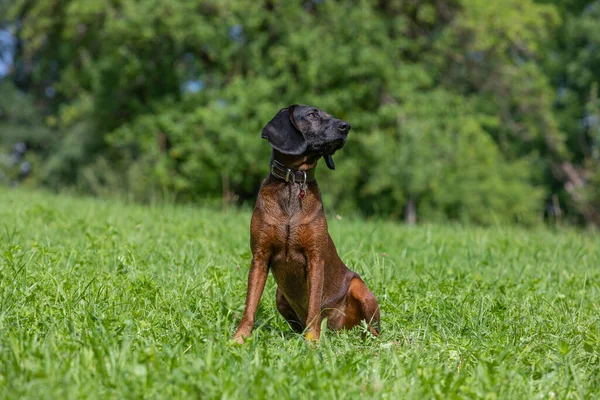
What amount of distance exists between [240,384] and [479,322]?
2.04 m

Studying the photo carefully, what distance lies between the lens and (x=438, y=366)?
3.23 m

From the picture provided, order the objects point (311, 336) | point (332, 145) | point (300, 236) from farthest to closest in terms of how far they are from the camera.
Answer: point (332, 145) < point (300, 236) < point (311, 336)

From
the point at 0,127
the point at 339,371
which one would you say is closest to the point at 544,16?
the point at 339,371

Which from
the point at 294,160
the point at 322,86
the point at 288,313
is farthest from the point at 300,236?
the point at 322,86

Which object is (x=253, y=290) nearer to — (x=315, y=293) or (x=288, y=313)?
(x=315, y=293)

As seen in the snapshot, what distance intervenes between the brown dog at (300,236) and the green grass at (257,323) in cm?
19

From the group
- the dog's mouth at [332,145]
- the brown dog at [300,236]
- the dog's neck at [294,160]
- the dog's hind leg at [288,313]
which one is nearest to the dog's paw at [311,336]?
the brown dog at [300,236]

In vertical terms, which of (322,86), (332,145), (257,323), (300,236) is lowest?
(257,323)

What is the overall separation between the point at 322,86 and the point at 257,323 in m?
14.2

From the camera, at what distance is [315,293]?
3939 millimetres

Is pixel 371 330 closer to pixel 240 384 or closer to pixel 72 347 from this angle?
pixel 240 384

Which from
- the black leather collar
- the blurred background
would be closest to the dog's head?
the black leather collar

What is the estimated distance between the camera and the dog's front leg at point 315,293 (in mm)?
3887

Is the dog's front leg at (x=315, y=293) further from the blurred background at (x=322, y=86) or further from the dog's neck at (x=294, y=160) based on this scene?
the blurred background at (x=322, y=86)
